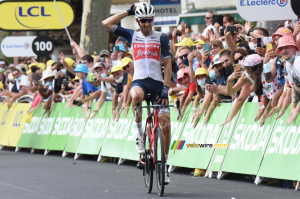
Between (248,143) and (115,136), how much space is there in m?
5.01

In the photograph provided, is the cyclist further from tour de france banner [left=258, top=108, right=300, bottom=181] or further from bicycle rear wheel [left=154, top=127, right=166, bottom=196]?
tour de france banner [left=258, top=108, right=300, bottom=181]

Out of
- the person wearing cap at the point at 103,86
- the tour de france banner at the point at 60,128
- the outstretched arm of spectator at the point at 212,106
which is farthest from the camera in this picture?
the tour de france banner at the point at 60,128

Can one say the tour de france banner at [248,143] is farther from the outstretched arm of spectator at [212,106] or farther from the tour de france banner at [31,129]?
the tour de france banner at [31,129]

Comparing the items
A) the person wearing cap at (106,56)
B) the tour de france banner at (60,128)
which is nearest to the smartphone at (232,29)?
the person wearing cap at (106,56)

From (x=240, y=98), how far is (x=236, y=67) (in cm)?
55

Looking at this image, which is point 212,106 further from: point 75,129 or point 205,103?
point 75,129

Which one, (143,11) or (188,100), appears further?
(188,100)

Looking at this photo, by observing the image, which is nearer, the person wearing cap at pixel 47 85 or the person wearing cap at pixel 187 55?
the person wearing cap at pixel 187 55

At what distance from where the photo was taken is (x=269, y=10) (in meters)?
12.5

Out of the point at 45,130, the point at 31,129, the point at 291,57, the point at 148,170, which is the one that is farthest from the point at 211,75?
the point at 31,129

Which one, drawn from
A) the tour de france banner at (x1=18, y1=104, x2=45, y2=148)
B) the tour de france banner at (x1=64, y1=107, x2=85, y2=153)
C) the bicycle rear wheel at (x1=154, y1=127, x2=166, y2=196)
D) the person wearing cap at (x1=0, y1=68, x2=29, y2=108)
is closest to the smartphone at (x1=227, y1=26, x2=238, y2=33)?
the bicycle rear wheel at (x1=154, y1=127, x2=166, y2=196)

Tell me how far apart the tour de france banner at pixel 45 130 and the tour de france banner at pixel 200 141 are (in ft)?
21.4

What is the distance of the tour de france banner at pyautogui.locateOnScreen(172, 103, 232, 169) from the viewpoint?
14.7 m

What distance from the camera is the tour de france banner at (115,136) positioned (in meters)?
17.9
